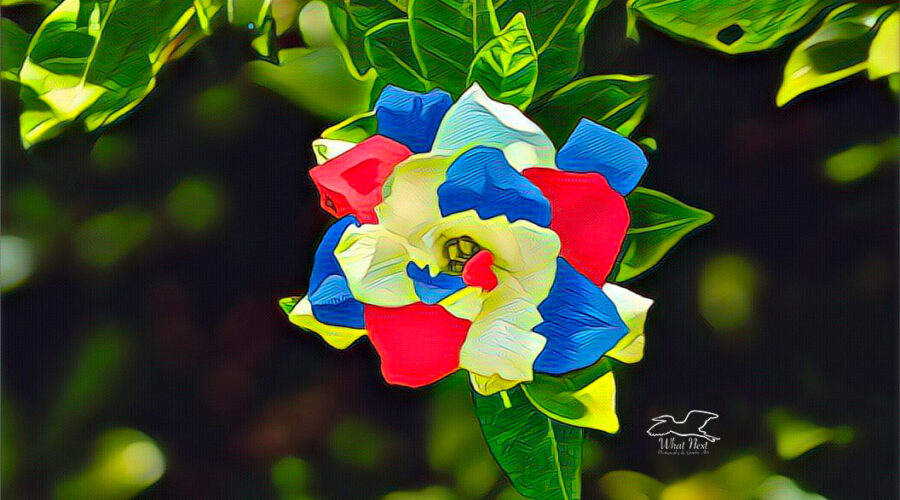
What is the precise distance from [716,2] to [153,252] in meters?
0.34

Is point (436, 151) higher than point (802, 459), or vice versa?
point (436, 151)

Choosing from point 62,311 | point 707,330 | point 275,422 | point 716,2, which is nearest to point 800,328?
point 707,330

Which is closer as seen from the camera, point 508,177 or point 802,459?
point 508,177

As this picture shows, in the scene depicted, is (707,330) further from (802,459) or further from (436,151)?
(436,151)

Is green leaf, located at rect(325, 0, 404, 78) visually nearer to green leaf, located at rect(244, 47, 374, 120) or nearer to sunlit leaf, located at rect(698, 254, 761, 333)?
green leaf, located at rect(244, 47, 374, 120)

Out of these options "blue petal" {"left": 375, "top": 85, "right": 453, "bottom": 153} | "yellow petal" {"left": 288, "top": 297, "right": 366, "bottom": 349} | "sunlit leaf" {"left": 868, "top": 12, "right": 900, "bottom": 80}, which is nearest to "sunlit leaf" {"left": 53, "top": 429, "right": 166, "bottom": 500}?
"yellow petal" {"left": 288, "top": 297, "right": 366, "bottom": 349}

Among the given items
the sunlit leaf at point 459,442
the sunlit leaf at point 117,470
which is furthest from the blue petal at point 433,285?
the sunlit leaf at point 117,470

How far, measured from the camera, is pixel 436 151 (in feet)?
1.27

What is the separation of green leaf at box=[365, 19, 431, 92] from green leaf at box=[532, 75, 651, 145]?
64 mm

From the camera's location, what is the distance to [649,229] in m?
0.45

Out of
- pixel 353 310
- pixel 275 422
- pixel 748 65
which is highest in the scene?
pixel 748 65

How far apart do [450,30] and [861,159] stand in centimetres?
23

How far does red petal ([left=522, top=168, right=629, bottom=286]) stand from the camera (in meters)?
0.39

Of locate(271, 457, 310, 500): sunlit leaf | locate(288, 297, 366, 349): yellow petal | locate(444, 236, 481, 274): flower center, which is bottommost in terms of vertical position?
locate(271, 457, 310, 500): sunlit leaf
